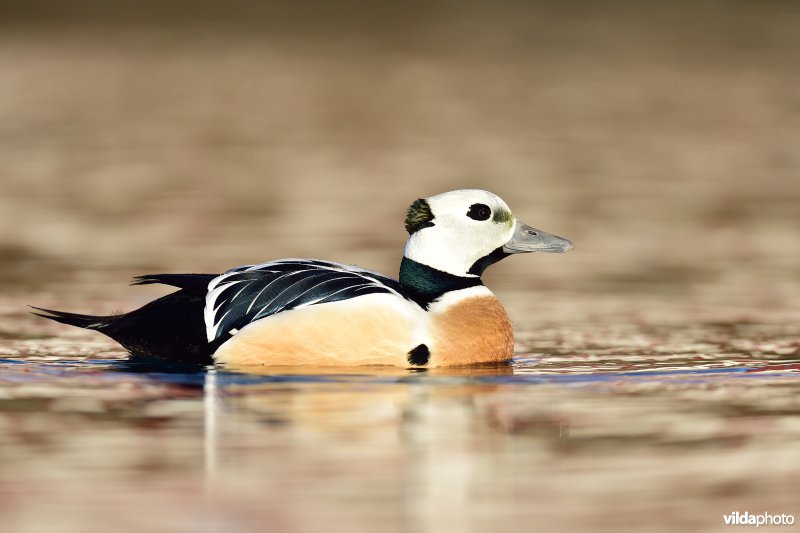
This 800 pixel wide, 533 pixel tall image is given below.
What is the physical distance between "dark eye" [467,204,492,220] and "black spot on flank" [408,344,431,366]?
89cm

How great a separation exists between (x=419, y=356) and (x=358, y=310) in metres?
0.39

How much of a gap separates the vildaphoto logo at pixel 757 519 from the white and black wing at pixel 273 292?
10.2 feet

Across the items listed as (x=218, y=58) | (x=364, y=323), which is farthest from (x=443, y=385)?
(x=218, y=58)

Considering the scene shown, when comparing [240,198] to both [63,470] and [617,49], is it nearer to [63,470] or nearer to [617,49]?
[63,470]

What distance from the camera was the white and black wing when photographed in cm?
877

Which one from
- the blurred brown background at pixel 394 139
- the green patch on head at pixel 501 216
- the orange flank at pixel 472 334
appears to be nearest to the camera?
the orange flank at pixel 472 334

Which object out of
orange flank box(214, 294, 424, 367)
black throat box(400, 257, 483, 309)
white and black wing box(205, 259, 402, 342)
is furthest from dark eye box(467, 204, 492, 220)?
orange flank box(214, 294, 424, 367)

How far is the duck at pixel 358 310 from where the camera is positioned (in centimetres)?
870

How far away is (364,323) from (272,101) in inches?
671

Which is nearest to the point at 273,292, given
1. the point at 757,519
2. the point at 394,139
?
the point at 757,519

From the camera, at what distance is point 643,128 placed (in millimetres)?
22750

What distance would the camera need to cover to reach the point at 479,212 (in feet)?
30.3

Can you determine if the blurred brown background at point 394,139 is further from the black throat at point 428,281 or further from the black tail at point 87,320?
the black throat at point 428,281

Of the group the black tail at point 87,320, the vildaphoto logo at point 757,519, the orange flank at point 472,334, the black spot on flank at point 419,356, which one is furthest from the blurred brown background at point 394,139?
the vildaphoto logo at point 757,519
